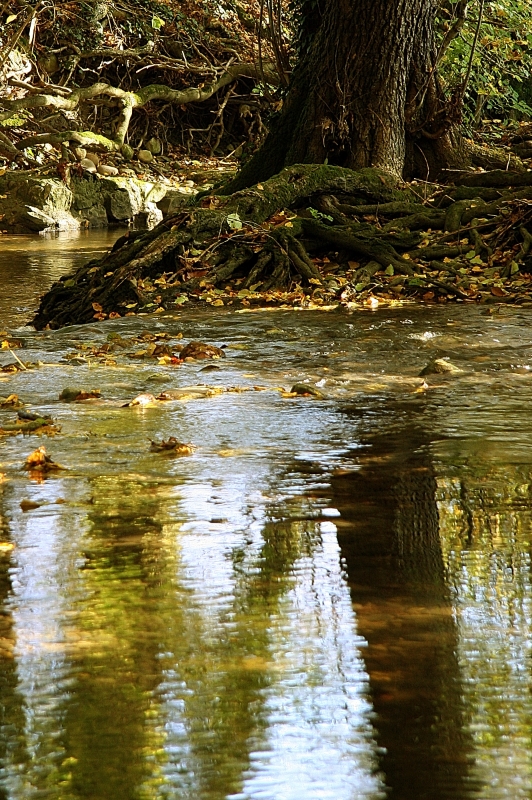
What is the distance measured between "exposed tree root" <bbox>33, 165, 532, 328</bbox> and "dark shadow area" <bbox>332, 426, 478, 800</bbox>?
4263mm

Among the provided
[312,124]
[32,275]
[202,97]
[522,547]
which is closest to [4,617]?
[522,547]

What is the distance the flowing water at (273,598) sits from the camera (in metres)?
1.57

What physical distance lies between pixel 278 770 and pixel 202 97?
21.9m

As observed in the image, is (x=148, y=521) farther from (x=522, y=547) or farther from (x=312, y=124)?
(x=312, y=124)

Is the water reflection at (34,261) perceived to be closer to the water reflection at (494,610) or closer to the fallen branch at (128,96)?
the fallen branch at (128,96)

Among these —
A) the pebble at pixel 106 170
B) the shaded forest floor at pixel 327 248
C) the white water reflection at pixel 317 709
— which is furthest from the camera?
the pebble at pixel 106 170

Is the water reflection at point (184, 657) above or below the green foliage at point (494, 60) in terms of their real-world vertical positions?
below

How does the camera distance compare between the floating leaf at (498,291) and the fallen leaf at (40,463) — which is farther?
the floating leaf at (498,291)

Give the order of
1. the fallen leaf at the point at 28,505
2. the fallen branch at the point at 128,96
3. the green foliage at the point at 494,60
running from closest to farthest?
the fallen leaf at the point at 28,505 → the green foliage at the point at 494,60 → the fallen branch at the point at 128,96

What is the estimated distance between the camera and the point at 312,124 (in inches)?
366

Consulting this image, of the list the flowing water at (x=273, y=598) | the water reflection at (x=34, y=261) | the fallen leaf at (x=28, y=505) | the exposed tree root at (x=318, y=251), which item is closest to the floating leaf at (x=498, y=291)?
the exposed tree root at (x=318, y=251)

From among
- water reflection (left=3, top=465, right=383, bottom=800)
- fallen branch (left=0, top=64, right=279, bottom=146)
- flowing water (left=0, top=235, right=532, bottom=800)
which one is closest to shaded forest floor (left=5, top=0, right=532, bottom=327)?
flowing water (left=0, top=235, right=532, bottom=800)

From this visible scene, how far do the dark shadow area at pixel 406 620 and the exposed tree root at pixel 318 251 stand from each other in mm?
4263

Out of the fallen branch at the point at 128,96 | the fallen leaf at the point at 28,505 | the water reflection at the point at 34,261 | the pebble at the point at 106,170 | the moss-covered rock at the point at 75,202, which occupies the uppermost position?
the fallen branch at the point at 128,96
